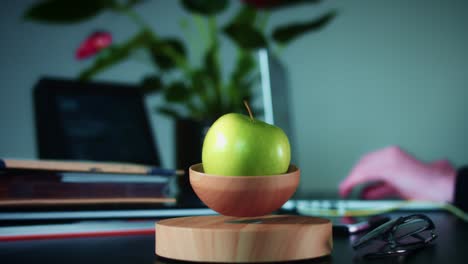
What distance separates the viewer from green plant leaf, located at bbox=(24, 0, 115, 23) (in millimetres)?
979

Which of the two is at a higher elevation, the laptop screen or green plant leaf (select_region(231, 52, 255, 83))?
green plant leaf (select_region(231, 52, 255, 83))

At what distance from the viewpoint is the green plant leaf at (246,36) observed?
104cm

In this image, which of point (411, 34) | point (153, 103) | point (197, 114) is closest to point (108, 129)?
point (197, 114)

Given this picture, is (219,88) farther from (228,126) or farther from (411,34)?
(411,34)

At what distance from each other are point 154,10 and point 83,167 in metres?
1.08

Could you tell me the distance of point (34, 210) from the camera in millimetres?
568

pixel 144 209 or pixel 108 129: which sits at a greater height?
pixel 108 129

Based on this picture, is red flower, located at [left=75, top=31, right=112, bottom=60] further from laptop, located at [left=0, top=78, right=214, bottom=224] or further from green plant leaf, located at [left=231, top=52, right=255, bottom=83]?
green plant leaf, located at [left=231, top=52, right=255, bottom=83]

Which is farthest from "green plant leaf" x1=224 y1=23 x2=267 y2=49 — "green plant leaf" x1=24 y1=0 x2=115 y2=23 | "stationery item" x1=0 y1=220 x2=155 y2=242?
"stationery item" x1=0 y1=220 x2=155 y2=242

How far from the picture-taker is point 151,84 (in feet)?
4.20

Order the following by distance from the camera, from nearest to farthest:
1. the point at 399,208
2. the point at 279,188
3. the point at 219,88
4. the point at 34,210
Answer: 1. the point at 279,188
2. the point at 34,210
3. the point at 399,208
4. the point at 219,88

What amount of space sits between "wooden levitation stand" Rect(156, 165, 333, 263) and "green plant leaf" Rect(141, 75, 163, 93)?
2.76 feet

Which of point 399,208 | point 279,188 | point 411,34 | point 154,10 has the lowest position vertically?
point 399,208

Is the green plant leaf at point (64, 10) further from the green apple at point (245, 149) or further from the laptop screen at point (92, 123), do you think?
→ the green apple at point (245, 149)
